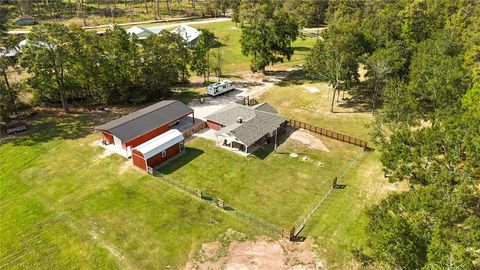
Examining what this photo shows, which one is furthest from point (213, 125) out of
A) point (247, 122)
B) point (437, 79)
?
point (437, 79)

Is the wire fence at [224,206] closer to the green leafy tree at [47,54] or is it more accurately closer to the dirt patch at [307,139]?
the dirt patch at [307,139]

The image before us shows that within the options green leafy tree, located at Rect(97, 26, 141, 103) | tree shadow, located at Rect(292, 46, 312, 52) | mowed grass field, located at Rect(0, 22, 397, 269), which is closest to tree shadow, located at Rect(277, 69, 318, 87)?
tree shadow, located at Rect(292, 46, 312, 52)

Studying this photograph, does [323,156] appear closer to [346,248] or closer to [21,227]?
[346,248]

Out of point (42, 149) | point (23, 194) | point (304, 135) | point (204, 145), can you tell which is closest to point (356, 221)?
point (304, 135)

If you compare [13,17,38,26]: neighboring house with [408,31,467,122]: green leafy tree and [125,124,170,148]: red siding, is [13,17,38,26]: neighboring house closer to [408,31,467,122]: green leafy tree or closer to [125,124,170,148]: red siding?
[125,124,170,148]: red siding

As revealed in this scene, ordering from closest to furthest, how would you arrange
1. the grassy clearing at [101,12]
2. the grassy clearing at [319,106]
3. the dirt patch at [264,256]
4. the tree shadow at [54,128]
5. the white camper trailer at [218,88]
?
1. the dirt patch at [264,256]
2. the tree shadow at [54,128]
3. the grassy clearing at [319,106]
4. the white camper trailer at [218,88]
5. the grassy clearing at [101,12]

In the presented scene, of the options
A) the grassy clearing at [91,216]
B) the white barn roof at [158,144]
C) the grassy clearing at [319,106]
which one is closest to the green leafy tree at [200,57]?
the grassy clearing at [319,106]
